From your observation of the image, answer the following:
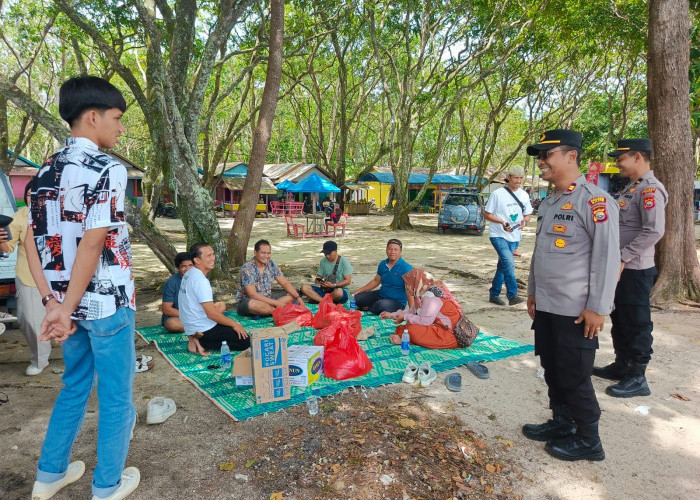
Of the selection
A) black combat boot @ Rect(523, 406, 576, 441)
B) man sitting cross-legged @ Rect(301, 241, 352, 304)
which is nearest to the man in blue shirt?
man sitting cross-legged @ Rect(301, 241, 352, 304)

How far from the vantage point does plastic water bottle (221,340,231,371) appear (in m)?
4.43

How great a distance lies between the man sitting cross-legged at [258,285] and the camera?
19.8 feet

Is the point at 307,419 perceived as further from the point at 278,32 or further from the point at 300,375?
the point at 278,32

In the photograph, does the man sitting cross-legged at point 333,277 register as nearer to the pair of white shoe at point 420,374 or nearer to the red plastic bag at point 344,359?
→ the red plastic bag at point 344,359

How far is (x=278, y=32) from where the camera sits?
7.78m

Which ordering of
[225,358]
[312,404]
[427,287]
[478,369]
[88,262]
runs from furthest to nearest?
1. [427,287]
2. [225,358]
3. [478,369]
4. [312,404]
5. [88,262]

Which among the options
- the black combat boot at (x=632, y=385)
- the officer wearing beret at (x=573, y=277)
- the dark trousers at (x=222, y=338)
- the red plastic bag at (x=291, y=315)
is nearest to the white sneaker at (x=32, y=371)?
the dark trousers at (x=222, y=338)

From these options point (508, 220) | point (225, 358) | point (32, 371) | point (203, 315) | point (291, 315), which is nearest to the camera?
point (32, 371)

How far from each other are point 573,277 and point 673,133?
4.65m

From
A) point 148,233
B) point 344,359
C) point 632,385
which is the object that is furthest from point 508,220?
point 148,233

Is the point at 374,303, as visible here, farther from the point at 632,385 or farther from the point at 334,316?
the point at 632,385

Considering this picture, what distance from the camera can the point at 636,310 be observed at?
3.82 metres

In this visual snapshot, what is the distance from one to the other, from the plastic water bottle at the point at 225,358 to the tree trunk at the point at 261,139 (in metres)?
3.58

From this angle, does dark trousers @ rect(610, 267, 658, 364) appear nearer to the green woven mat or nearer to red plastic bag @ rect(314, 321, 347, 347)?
the green woven mat
